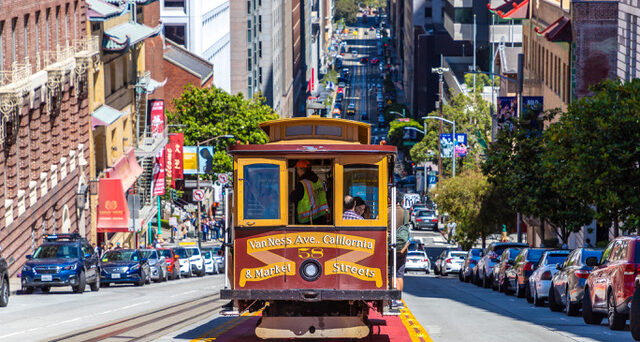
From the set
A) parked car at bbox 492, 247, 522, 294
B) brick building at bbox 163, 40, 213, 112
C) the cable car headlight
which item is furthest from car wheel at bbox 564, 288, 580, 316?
brick building at bbox 163, 40, 213, 112

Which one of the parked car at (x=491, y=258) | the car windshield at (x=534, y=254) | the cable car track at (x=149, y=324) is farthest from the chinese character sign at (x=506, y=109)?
the cable car track at (x=149, y=324)

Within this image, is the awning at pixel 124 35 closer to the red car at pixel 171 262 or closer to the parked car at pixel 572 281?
the red car at pixel 171 262

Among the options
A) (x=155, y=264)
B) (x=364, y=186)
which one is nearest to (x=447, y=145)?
(x=155, y=264)

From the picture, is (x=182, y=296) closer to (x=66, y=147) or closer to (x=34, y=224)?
(x=34, y=224)

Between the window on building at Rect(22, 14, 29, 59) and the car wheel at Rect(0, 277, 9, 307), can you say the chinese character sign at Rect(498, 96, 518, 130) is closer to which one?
the window on building at Rect(22, 14, 29, 59)

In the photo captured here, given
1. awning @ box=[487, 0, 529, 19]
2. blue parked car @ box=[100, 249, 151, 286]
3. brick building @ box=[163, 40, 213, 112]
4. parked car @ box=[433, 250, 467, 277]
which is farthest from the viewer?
brick building @ box=[163, 40, 213, 112]

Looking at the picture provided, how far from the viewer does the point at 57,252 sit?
35.3 m

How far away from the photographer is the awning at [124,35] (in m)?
62.8

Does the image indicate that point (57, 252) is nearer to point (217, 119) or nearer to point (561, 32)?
point (561, 32)

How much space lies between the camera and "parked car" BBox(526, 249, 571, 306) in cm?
2886

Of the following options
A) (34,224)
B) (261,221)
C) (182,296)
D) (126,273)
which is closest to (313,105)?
(261,221)

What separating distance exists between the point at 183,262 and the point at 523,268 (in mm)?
23306

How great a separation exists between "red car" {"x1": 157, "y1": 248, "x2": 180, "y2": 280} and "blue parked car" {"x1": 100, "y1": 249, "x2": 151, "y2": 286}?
5444 millimetres

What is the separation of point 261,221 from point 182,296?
17936 millimetres
